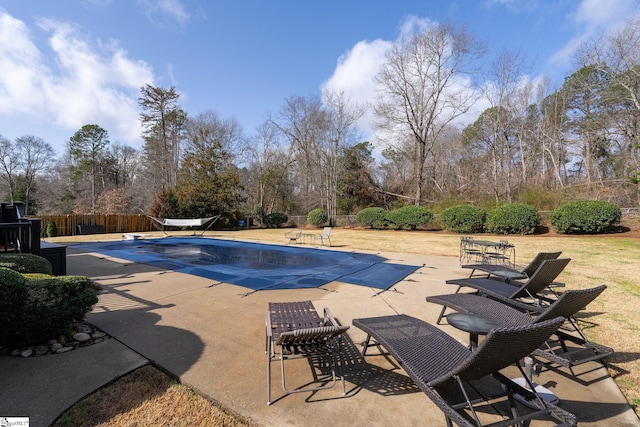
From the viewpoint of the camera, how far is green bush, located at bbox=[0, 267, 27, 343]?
2.49m

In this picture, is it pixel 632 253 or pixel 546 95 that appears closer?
pixel 632 253

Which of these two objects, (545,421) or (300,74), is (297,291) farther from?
(300,74)

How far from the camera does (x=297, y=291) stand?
514 centimetres

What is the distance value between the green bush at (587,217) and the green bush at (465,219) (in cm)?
309

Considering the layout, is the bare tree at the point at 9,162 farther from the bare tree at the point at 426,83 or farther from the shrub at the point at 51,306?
the shrub at the point at 51,306

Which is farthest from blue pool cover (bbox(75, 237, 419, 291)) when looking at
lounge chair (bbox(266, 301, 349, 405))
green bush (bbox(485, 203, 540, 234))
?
green bush (bbox(485, 203, 540, 234))

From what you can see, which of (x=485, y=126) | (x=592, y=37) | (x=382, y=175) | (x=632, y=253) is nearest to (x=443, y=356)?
(x=632, y=253)

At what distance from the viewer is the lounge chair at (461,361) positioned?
1555mm

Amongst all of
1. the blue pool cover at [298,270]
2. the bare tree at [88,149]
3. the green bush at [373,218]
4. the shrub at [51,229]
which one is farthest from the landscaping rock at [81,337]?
the bare tree at [88,149]

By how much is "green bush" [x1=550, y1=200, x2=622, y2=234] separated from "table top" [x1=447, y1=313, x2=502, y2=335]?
45.3 ft

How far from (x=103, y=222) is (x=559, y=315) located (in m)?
23.6

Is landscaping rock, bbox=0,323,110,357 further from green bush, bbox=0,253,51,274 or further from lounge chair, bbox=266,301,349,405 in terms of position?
lounge chair, bbox=266,301,349,405

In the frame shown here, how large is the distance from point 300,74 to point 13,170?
27.4m

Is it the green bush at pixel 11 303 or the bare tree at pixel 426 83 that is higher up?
the bare tree at pixel 426 83
